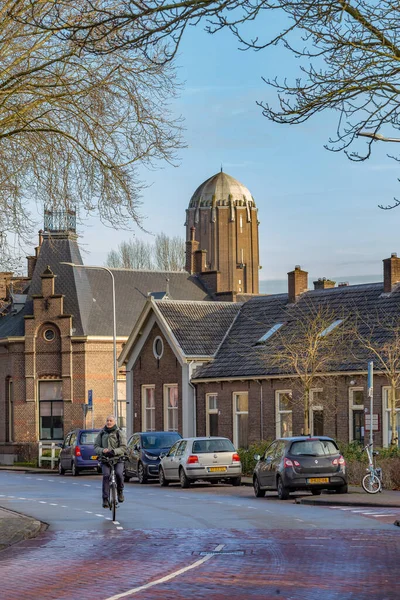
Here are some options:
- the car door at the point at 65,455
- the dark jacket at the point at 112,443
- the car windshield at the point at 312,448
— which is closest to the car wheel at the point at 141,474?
the car door at the point at 65,455

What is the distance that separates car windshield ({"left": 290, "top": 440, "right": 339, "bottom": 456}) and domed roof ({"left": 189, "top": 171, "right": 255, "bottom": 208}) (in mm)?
121865

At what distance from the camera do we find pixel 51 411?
64.4 meters

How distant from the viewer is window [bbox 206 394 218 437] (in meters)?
46.9

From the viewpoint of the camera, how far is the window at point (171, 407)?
49062 millimetres

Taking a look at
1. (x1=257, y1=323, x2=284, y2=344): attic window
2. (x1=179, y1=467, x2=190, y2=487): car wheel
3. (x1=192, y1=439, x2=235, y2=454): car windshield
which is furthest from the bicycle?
(x1=257, y1=323, x2=284, y2=344): attic window

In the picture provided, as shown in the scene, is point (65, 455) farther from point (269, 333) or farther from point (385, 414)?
point (385, 414)

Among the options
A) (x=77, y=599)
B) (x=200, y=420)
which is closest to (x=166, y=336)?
(x=200, y=420)

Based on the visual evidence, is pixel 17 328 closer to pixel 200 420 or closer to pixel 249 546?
pixel 200 420

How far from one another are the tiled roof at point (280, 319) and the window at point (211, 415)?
0.93 meters

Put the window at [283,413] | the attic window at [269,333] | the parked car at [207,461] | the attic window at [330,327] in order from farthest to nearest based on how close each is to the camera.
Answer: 1. the attic window at [269,333]
2. the window at [283,413]
3. the attic window at [330,327]
4. the parked car at [207,461]

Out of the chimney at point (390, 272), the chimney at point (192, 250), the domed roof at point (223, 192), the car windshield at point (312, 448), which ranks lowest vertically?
the car windshield at point (312, 448)

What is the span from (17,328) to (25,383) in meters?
3.19

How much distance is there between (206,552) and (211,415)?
31.3 metres

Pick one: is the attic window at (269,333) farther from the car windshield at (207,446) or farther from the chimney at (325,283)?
the car windshield at (207,446)
